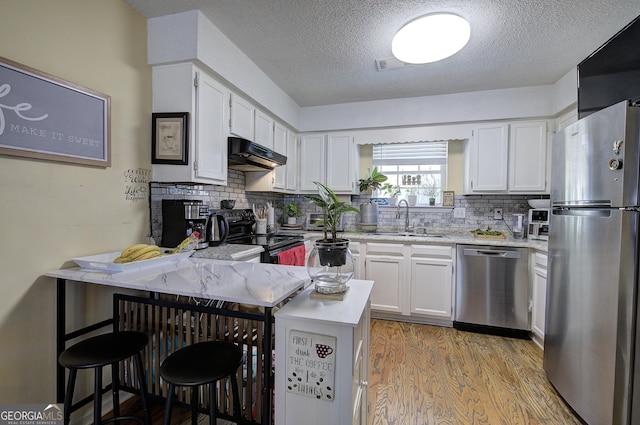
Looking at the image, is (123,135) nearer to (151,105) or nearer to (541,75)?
(151,105)

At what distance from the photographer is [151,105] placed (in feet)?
6.56

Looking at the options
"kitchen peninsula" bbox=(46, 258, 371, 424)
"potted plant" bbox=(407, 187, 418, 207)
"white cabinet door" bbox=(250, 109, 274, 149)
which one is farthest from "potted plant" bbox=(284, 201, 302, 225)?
"kitchen peninsula" bbox=(46, 258, 371, 424)

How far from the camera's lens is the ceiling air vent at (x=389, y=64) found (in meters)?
2.46

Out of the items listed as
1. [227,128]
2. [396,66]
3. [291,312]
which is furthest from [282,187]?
[291,312]

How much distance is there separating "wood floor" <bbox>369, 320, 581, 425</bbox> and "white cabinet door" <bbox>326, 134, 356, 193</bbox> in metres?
1.82

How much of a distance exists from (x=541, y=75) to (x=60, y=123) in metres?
3.81

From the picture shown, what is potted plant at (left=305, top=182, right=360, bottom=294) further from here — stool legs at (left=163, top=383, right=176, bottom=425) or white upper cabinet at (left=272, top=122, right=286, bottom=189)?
white upper cabinet at (left=272, top=122, right=286, bottom=189)

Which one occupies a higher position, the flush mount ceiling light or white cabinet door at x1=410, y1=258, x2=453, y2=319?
the flush mount ceiling light

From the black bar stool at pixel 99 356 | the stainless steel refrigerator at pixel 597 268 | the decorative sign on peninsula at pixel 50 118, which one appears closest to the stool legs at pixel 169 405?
the black bar stool at pixel 99 356

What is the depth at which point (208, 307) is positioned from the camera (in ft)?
4.33

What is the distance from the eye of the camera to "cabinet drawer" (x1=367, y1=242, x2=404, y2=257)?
3057mm

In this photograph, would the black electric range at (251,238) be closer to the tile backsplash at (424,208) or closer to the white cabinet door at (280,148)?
the tile backsplash at (424,208)

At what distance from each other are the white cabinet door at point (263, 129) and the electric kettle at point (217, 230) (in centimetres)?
88

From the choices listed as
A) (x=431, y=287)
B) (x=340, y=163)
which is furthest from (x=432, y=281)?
(x=340, y=163)
